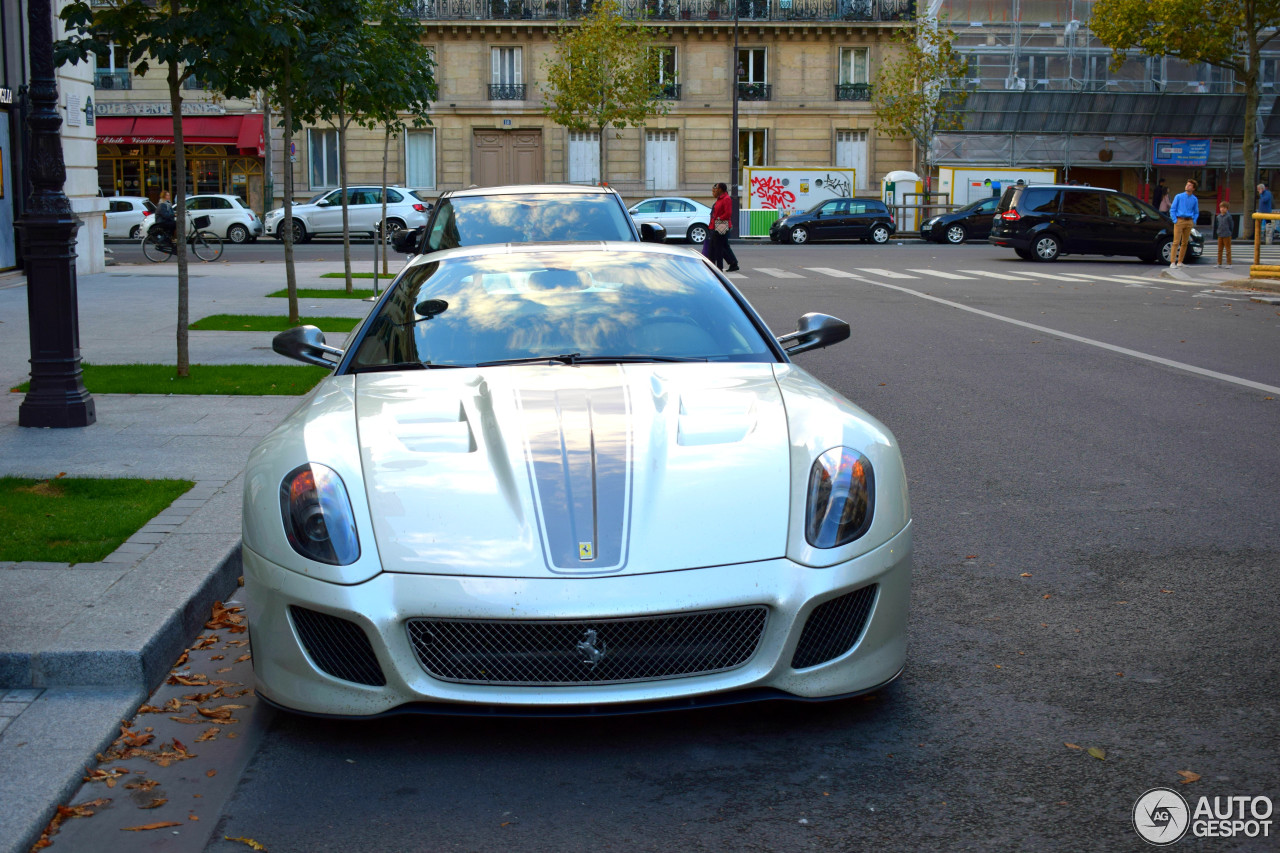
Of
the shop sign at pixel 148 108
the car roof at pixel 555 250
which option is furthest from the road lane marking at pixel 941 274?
the shop sign at pixel 148 108

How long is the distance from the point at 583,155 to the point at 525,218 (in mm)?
40375

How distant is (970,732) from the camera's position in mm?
3654

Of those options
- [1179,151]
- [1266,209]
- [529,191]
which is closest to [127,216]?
[529,191]

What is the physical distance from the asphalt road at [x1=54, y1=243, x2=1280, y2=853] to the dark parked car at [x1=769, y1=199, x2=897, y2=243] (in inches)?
1282

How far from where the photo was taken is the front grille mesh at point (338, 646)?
3.47 m

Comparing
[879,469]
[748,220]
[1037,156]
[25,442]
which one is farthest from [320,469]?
[1037,156]

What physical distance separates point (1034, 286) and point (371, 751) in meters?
19.7

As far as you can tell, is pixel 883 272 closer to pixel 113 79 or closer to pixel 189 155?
pixel 189 155

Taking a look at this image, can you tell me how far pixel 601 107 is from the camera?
47.5m

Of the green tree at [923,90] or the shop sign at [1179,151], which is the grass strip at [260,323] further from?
the shop sign at [1179,151]

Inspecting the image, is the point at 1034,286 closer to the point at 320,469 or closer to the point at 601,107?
the point at 320,469

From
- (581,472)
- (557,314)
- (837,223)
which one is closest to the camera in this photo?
(581,472)

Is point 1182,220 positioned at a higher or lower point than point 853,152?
lower

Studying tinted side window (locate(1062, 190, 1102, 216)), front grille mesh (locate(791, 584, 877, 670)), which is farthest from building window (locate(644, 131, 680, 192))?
front grille mesh (locate(791, 584, 877, 670))
